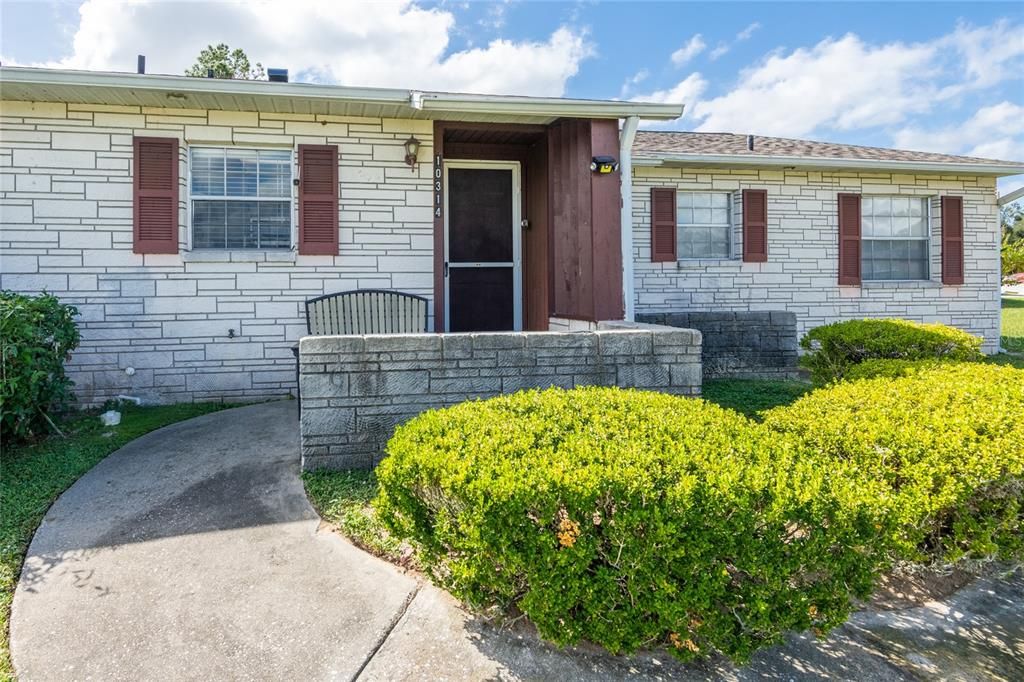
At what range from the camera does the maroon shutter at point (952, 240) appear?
9227 millimetres

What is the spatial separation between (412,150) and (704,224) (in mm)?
4790

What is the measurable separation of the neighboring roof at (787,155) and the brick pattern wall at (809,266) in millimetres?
279

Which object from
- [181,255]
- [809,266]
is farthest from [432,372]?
[809,266]

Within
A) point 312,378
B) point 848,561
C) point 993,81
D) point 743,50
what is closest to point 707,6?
point 743,50

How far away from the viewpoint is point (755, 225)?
8648mm

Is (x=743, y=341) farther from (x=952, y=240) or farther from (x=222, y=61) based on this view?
(x=222, y=61)

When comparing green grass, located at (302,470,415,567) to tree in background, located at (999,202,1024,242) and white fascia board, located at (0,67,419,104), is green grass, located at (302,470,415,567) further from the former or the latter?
tree in background, located at (999,202,1024,242)

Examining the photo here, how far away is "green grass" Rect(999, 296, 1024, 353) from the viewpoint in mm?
10363

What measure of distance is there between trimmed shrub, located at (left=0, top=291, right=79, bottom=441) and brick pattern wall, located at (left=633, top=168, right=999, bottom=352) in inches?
260

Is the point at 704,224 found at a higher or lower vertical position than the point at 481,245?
higher

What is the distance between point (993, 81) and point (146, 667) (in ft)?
58.5

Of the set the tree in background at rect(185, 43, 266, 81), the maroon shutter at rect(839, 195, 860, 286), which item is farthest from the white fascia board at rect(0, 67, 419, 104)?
the tree in background at rect(185, 43, 266, 81)

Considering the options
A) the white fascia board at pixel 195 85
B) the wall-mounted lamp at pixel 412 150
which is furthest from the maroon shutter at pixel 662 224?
the white fascia board at pixel 195 85

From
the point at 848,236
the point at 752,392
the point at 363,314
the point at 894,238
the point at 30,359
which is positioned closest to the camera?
the point at 30,359
